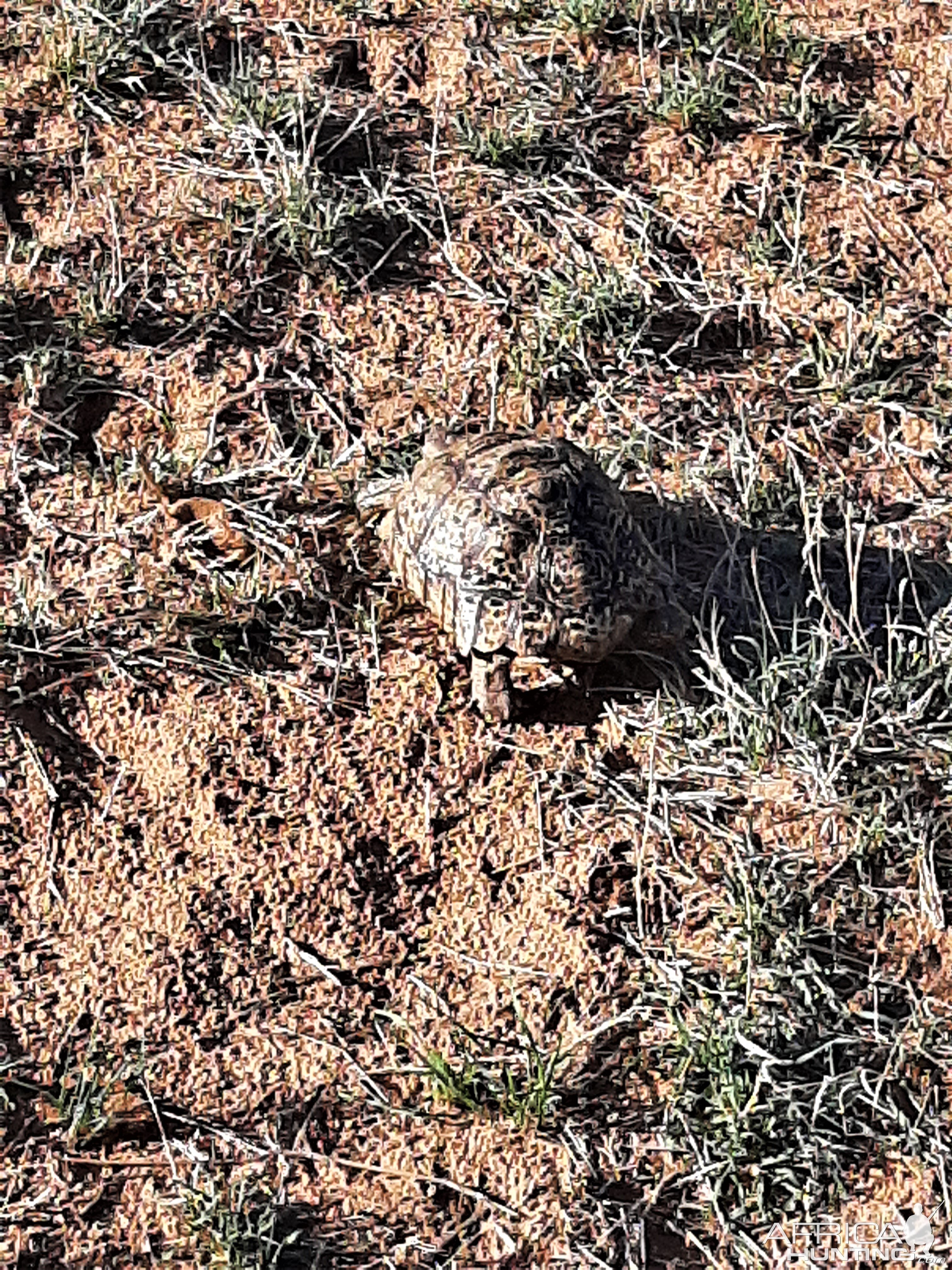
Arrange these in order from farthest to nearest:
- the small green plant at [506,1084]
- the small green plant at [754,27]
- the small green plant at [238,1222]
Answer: the small green plant at [754,27] → the small green plant at [506,1084] → the small green plant at [238,1222]

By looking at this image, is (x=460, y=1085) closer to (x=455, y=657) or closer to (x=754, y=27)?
(x=455, y=657)

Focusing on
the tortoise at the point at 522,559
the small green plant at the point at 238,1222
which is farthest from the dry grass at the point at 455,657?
the tortoise at the point at 522,559

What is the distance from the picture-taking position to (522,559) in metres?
3.69

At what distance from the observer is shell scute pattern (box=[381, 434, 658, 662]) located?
363cm

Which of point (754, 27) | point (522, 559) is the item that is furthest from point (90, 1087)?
point (754, 27)

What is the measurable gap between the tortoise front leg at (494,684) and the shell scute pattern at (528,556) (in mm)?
42

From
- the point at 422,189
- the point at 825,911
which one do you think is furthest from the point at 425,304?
the point at 825,911

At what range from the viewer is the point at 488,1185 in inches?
125

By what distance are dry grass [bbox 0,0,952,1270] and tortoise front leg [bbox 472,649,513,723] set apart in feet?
0.17

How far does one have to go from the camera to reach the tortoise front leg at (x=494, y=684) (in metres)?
3.74
